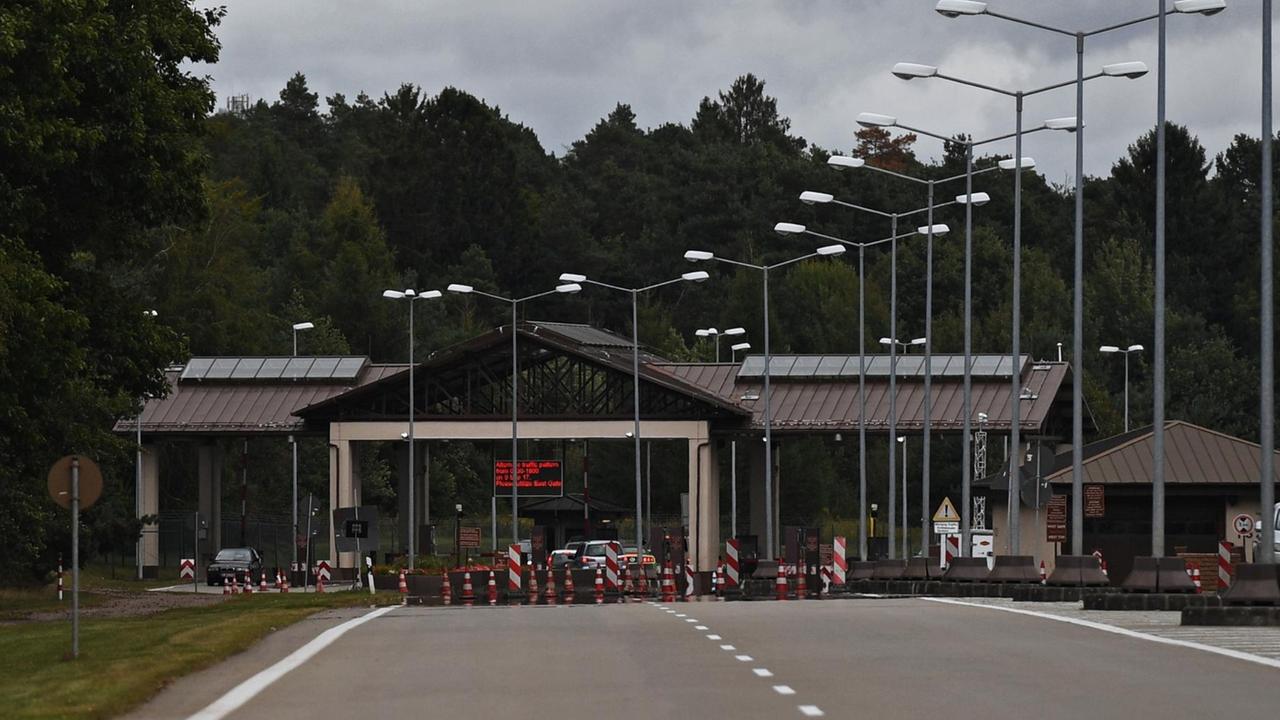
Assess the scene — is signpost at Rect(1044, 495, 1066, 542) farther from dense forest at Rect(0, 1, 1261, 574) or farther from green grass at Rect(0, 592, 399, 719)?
dense forest at Rect(0, 1, 1261, 574)

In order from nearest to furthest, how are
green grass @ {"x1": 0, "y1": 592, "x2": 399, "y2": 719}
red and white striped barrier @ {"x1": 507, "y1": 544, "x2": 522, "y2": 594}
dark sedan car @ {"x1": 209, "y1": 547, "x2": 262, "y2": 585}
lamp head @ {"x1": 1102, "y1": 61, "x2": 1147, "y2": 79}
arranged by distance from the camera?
green grass @ {"x1": 0, "y1": 592, "x2": 399, "y2": 719}, lamp head @ {"x1": 1102, "y1": 61, "x2": 1147, "y2": 79}, red and white striped barrier @ {"x1": 507, "y1": 544, "x2": 522, "y2": 594}, dark sedan car @ {"x1": 209, "y1": 547, "x2": 262, "y2": 585}

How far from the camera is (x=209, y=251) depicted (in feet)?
367

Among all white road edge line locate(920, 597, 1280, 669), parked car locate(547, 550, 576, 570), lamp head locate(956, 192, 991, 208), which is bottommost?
parked car locate(547, 550, 576, 570)

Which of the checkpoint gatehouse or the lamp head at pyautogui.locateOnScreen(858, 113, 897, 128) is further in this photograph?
the checkpoint gatehouse

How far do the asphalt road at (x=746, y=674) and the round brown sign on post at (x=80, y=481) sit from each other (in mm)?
2386

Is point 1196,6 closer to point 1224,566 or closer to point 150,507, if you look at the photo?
point 1224,566

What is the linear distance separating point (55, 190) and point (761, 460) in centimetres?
5623

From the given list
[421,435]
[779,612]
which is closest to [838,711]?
[779,612]

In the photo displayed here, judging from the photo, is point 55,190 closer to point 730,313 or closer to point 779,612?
point 779,612

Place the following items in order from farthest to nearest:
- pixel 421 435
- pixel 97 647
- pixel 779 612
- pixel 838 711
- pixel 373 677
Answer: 1. pixel 421 435
2. pixel 779 612
3. pixel 97 647
4. pixel 373 677
5. pixel 838 711

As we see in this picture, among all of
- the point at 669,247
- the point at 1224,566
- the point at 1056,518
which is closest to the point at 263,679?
the point at 1056,518

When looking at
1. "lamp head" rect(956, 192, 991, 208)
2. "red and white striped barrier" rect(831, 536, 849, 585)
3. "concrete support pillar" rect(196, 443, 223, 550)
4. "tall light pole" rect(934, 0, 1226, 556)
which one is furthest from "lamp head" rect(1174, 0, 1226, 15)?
"concrete support pillar" rect(196, 443, 223, 550)

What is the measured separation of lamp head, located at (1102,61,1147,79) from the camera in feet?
133

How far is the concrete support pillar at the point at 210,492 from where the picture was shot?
84.8 meters
